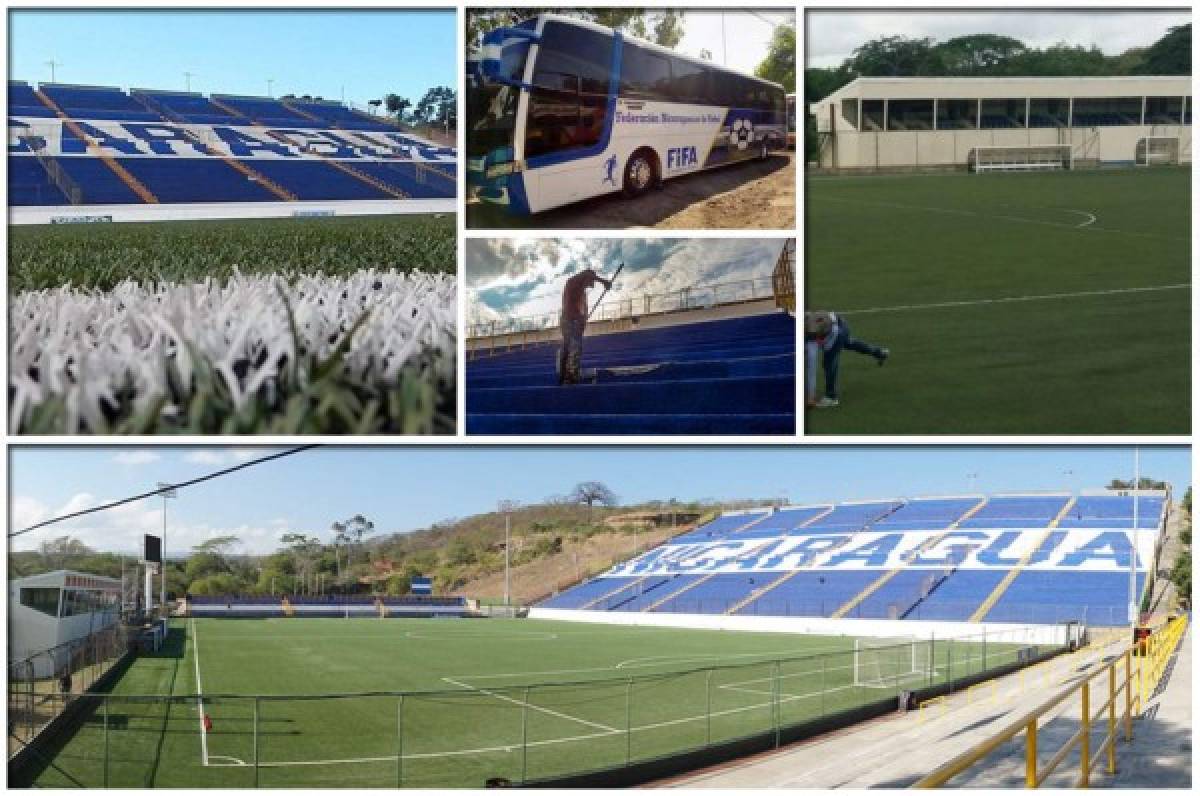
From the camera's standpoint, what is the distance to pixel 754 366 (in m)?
4.68

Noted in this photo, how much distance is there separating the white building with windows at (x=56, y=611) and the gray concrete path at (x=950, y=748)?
427 cm

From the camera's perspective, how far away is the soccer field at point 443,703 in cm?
991

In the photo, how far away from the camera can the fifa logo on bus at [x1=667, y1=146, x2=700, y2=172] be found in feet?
16.0

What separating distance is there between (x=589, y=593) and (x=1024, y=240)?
90.0ft

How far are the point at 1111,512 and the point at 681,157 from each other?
24632 millimetres

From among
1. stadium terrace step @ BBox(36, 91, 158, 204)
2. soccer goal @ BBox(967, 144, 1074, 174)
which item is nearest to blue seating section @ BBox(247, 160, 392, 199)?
stadium terrace step @ BBox(36, 91, 158, 204)

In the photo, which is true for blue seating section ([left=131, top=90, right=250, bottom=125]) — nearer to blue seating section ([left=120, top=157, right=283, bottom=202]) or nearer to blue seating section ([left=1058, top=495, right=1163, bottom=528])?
blue seating section ([left=120, top=157, right=283, bottom=202])

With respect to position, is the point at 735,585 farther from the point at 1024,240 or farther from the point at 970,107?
the point at 970,107

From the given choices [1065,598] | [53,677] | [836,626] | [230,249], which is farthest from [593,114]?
[836,626]

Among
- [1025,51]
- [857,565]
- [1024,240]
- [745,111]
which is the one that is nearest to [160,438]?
[745,111]

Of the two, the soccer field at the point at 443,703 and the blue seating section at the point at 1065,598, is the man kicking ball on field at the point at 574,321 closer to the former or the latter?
the soccer field at the point at 443,703

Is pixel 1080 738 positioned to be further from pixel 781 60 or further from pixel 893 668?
pixel 893 668

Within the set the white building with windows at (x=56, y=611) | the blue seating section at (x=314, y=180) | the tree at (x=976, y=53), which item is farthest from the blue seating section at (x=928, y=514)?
the blue seating section at (x=314, y=180)

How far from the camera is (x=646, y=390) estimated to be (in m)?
4.57
